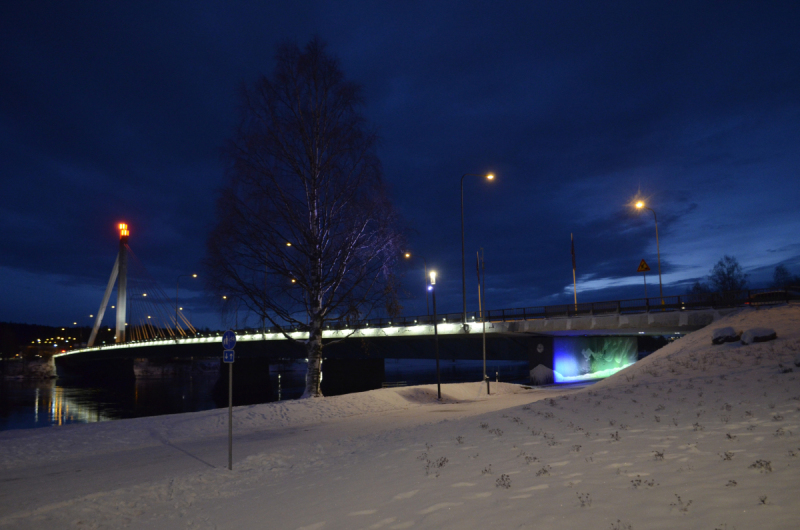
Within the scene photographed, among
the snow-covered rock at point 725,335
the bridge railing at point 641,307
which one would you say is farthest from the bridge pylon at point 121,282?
the snow-covered rock at point 725,335

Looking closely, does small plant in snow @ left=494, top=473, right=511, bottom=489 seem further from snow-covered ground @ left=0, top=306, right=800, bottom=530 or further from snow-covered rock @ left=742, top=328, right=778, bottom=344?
snow-covered rock @ left=742, top=328, right=778, bottom=344

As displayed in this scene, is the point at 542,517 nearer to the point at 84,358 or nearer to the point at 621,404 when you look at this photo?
the point at 621,404

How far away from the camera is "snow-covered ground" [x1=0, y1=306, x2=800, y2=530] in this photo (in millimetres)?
5906

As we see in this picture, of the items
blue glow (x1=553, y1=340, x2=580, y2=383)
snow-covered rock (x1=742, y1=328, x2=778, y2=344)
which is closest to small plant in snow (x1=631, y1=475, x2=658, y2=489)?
snow-covered rock (x1=742, y1=328, x2=778, y2=344)

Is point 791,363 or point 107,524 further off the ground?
point 791,363

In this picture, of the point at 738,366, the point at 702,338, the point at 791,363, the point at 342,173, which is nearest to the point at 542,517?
the point at 791,363

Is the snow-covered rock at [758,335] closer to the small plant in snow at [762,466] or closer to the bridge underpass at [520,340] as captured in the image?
the bridge underpass at [520,340]

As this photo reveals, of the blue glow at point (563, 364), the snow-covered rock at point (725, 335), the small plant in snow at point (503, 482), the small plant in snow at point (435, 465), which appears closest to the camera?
the small plant in snow at point (503, 482)

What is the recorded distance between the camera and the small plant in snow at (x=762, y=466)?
6215 millimetres

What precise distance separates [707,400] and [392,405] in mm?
15717

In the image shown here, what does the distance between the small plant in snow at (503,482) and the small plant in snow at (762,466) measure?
319 centimetres

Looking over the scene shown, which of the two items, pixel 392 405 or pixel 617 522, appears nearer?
pixel 617 522

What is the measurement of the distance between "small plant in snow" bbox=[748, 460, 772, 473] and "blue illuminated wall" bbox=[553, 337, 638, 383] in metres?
38.8

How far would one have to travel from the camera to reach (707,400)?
11773 mm
